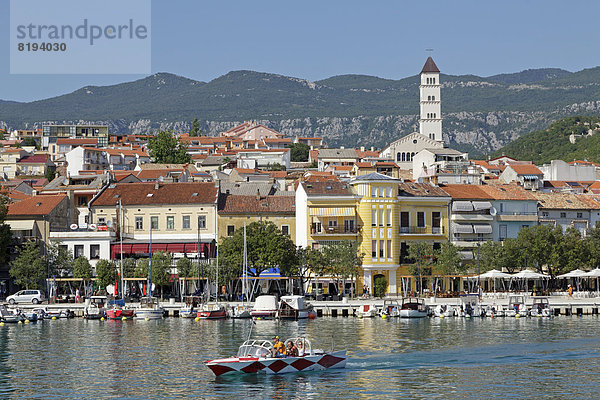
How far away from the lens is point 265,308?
2899 inches

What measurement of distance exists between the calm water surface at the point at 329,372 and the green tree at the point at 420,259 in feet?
61.4

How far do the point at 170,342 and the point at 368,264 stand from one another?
116 feet

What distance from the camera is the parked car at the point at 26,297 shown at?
84.3m

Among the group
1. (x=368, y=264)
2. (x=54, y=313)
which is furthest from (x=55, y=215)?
(x=368, y=264)

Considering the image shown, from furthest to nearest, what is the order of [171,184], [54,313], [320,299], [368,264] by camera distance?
1. [171,184]
2. [368,264]
3. [320,299]
4. [54,313]

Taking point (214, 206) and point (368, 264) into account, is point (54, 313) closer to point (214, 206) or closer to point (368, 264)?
point (214, 206)

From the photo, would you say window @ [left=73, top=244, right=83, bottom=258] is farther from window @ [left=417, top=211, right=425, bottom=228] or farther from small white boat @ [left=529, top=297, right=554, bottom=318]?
small white boat @ [left=529, top=297, right=554, bottom=318]

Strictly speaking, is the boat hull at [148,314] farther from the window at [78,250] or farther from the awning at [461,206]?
the awning at [461,206]

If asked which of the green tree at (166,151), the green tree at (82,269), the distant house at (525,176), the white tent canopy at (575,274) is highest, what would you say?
the green tree at (166,151)

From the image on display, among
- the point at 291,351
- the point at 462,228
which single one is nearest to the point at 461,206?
the point at 462,228

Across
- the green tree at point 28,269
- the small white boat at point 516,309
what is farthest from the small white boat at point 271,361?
the green tree at point 28,269

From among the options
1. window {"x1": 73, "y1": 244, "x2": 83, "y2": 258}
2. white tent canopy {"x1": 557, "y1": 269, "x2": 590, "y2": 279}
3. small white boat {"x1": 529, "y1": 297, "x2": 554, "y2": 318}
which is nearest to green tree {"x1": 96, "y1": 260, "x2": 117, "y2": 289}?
window {"x1": 73, "y1": 244, "x2": 83, "y2": 258}

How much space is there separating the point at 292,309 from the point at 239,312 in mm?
4513

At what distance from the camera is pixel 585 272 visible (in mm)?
88938
